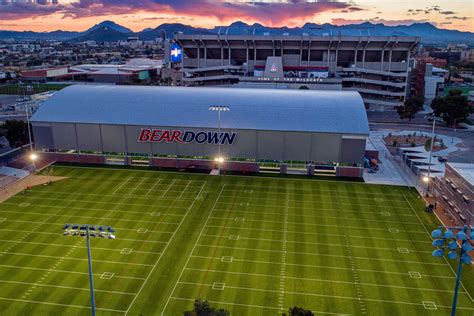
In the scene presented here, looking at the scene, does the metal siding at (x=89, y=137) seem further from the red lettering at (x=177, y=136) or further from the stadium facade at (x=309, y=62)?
the stadium facade at (x=309, y=62)

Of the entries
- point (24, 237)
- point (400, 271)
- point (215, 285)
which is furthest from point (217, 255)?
point (24, 237)

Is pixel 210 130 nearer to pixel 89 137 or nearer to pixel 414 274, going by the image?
pixel 89 137

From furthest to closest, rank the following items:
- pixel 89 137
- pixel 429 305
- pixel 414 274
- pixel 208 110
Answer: pixel 208 110 → pixel 89 137 → pixel 414 274 → pixel 429 305

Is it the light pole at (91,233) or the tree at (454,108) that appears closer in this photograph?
the light pole at (91,233)

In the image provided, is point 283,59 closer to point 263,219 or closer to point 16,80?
point 263,219

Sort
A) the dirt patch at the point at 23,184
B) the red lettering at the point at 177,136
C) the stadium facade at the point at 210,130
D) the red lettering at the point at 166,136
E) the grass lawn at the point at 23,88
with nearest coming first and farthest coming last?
1. the dirt patch at the point at 23,184
2. the stadium facade at the point at 210,130
3. the red lettering at the point at 177,136
4. the red lettering at the point at 166,136
5. the grass lawn at the point at 23,88

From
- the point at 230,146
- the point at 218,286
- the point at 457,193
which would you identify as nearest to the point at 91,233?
the point at 218,286

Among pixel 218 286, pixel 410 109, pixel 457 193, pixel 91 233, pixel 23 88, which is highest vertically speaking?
pixel 91 233

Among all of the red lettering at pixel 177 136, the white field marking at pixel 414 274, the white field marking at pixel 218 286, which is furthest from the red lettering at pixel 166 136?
the white field marking at pixel 414 274
